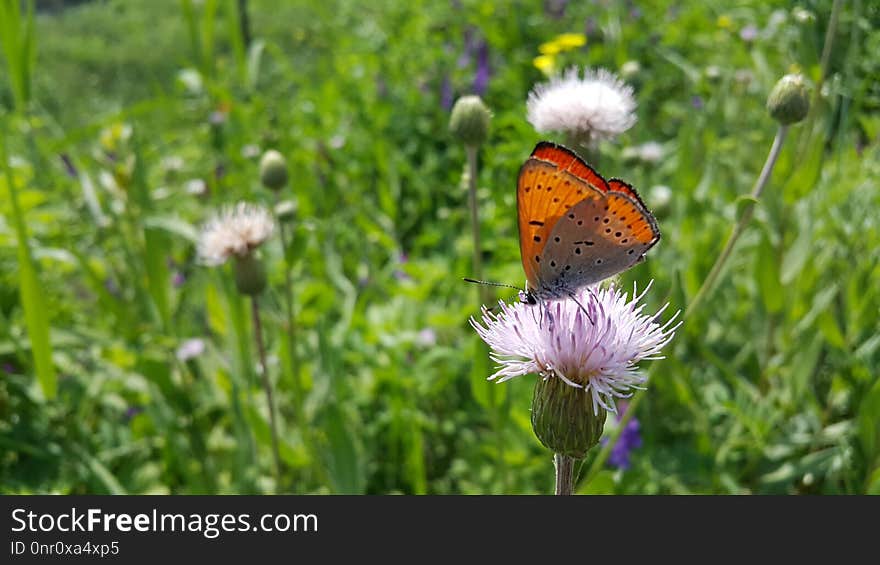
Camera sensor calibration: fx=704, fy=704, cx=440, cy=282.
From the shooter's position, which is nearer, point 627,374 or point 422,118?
point 627,374

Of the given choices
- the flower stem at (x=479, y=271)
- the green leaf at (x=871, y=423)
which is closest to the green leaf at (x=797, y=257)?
the green leaf at (x=871, y=423)

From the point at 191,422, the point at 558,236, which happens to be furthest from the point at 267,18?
the point at 558,236

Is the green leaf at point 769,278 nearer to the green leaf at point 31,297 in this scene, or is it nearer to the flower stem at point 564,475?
the flower stem at point 564,475

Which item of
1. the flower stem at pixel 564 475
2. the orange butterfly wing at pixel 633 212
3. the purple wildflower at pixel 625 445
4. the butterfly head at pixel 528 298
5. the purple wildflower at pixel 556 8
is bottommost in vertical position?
the flower stem at pixel 564 475

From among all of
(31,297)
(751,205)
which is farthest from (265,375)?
(751,205)

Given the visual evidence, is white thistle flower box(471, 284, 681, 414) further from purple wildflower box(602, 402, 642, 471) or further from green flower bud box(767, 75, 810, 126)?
purple wildflower box(602, 402, 642, 471)

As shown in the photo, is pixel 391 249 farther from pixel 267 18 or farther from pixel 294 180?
pixel 267 18
